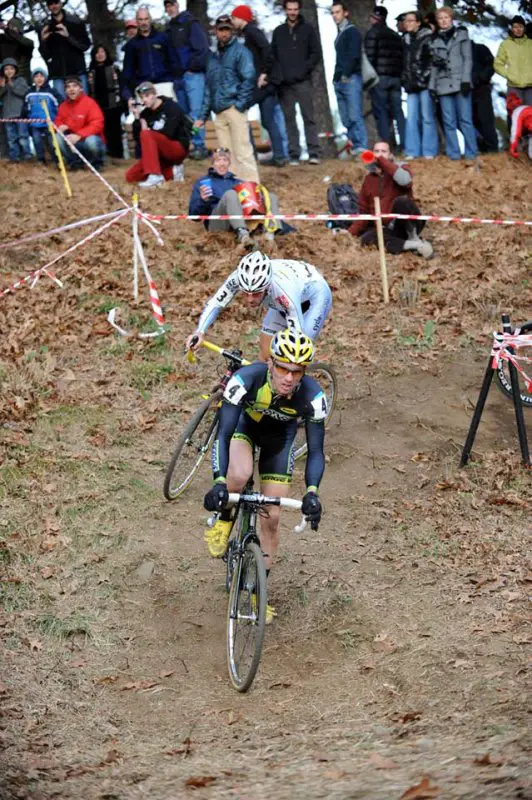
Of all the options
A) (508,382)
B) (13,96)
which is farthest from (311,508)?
(13,96)

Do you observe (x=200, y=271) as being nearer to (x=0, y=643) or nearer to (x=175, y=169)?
(x=175, y=169)

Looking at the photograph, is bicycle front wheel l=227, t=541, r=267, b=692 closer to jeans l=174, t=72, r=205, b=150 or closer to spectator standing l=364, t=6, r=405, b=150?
spectator standing l=364, t=6, r=405, b=150

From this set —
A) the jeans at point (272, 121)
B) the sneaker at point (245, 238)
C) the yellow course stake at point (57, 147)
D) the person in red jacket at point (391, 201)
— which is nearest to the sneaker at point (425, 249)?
the person in red jacket at point (391, 201)

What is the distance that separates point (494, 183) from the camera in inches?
684

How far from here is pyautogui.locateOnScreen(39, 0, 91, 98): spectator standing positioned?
59.0 ft

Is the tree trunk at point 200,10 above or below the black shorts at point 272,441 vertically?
above

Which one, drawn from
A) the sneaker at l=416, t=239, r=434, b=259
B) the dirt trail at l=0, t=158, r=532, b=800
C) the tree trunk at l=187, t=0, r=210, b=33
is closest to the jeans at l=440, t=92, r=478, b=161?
the sneaker at l=416, t=239, r=434, b=259

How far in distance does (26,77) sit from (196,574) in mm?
13387

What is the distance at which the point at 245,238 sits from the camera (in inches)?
593

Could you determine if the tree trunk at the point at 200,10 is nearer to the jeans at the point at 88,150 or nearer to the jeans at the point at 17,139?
the jeans at the point at 17,139

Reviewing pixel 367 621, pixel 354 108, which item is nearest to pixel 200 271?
pixel 354 108

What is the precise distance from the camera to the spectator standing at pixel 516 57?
16984mm

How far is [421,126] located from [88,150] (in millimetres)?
5628

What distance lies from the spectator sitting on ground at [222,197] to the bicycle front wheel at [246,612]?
8.51 metres
